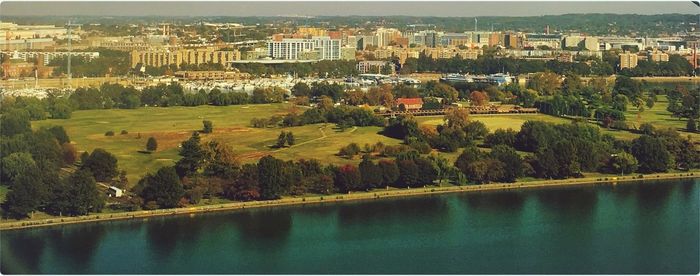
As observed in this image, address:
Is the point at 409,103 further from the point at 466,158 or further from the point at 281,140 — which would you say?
the point at 466,158

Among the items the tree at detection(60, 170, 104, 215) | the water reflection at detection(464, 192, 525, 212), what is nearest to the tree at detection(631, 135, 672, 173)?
the water reflection at detection(464, 192, 525, 212)

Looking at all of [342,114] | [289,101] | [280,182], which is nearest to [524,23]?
[289,101]

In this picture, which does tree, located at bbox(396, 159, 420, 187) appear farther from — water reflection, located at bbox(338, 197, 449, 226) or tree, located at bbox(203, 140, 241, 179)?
tree, located at bbox(203, 140, 241, 179)

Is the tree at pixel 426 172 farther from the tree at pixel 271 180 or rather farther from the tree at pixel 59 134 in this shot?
the tree at pixel 59 134

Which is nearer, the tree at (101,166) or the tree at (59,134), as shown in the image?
the tree at (101,166)

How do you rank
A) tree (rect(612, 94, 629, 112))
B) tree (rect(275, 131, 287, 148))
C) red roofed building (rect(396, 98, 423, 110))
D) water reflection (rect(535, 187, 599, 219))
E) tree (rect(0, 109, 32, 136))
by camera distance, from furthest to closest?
1. red roofed building (rect(396, 98, 423, 110))
2. tree (rect(612, 94, 629, 112))
3. tree (rect(275, 131, 287, 148))
4. tree (rect(0, 109, 32, 136))
5. water reflection (rect(535, 187, 599, 219))

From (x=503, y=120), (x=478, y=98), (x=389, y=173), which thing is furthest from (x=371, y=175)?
(x=478, y=98)

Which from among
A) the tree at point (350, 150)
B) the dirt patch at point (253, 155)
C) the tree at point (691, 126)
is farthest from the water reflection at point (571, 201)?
the tree at point (691, 126)
